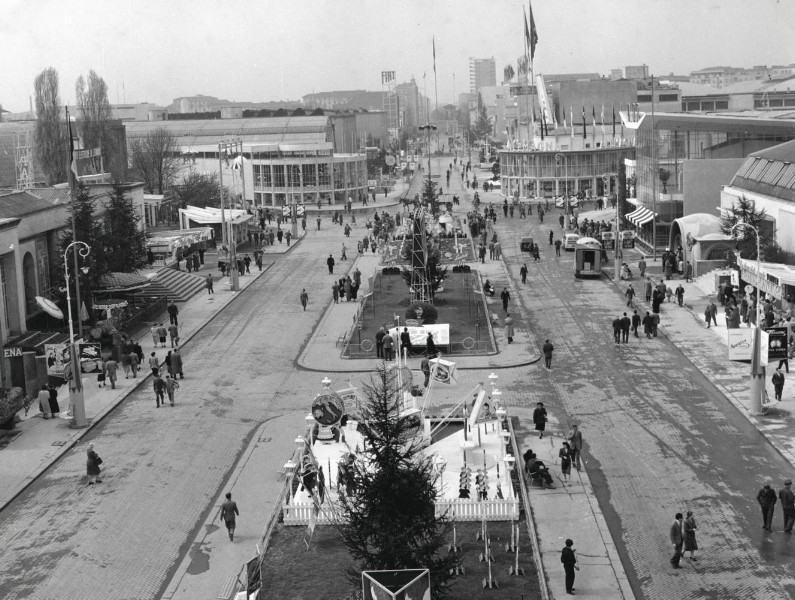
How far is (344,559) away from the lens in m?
20.4

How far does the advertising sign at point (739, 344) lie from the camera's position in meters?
35.4

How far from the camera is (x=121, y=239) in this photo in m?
50.9

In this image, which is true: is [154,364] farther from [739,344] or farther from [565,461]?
[739,344]

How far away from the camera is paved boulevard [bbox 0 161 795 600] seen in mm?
20156

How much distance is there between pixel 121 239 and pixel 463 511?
32370mm

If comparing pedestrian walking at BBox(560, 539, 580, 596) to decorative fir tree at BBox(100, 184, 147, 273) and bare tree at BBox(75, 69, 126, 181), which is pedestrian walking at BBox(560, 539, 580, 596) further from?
bare tree at BBox(75, 69, 126, 181)

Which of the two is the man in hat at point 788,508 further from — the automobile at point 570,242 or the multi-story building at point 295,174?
the multi-story building at point 295,174

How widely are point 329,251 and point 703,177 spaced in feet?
76.1

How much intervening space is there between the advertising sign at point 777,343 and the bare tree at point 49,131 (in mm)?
56145

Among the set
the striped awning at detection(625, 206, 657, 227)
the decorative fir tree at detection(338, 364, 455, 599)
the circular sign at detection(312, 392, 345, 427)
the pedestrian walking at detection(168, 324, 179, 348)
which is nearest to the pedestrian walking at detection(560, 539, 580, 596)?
the decorative fir tree at detection(338, 364, 455, 599)

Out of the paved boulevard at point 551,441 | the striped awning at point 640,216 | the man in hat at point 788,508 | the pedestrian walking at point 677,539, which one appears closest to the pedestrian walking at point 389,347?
the paved boulevard at point 551,441

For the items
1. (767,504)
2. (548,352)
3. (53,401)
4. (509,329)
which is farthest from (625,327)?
(53,401)

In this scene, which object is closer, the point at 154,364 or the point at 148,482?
the point at 148,482

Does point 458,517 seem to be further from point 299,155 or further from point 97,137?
point 299,155
